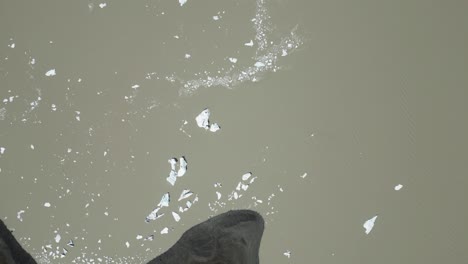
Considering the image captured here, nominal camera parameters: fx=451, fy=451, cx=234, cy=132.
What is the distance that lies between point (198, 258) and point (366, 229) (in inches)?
83.1

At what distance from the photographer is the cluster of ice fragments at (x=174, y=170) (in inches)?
127

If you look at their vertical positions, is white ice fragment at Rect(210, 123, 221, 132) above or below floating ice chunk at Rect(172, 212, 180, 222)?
above

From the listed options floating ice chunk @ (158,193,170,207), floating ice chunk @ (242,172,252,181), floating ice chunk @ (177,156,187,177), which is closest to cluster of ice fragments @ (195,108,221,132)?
floating ice chunk @ (177,156,187,177)

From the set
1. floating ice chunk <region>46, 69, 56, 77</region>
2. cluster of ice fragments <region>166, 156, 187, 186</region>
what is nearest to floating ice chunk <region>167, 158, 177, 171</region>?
cluster of ice fragments <region>166, 156, 187, 186</region>

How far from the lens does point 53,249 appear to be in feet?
10.7

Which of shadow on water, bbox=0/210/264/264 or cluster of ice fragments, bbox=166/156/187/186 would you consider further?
cluster of ice fragments, bbox=166/156/187/186

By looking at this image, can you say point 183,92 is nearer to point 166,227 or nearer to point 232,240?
point 166,227

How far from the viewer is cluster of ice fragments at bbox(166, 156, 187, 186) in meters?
3.22

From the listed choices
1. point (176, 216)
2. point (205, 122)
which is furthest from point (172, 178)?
point (205, 122)

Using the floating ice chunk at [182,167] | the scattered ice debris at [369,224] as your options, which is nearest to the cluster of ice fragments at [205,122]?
the floating ice chunk at [182,167]

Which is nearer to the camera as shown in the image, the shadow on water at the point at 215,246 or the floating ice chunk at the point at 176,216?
the shadow on water at the point at 215,246

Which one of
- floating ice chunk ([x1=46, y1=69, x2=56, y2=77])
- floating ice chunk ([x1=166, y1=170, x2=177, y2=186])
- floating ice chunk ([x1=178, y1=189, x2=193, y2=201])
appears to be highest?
floating ice chunk ([x1=46, y1=69, x2=56, y2=77])

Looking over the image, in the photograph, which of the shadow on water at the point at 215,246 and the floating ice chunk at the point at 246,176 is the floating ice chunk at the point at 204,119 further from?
the shadow on water at the point at 215,246

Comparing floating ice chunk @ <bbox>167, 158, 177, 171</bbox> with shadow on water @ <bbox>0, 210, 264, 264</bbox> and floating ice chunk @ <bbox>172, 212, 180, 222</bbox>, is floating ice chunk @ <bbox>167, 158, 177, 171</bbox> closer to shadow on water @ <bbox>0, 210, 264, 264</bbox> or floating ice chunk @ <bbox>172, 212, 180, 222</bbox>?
floating ice chunk @ <bbox>172, 212, 180, 222</bbox>
